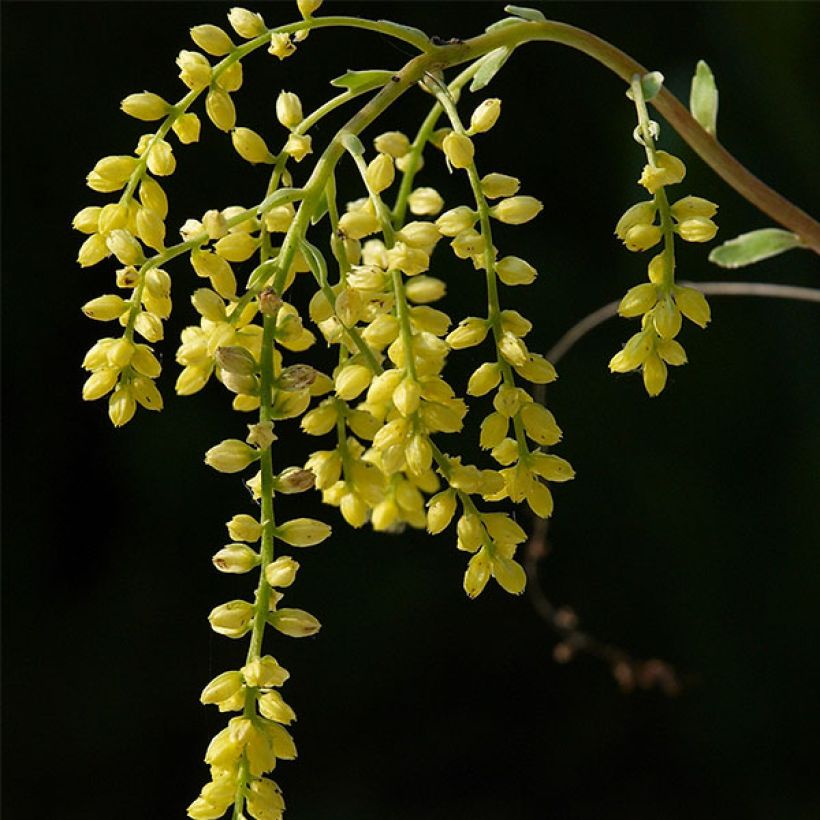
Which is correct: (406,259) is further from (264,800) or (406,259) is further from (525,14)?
(264,800)

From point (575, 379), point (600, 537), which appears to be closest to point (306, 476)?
point (575, 379)

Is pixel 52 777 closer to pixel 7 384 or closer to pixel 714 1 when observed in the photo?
pixel 7 384

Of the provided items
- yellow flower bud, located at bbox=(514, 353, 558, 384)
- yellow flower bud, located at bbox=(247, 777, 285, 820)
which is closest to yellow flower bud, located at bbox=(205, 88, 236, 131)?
yellow flower bud, located at bbox=(514, 353, 558, 384)

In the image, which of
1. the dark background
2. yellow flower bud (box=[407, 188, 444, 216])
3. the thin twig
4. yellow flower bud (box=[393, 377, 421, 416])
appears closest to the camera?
yellow flower bud (box=[393, 377, 421, 416])

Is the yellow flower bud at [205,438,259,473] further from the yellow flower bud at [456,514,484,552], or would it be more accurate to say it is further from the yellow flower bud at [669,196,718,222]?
the yellow flower bud at [669,196,718,222]

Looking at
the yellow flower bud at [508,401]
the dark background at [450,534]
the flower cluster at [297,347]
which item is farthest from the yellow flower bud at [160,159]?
the dark background at [450,534]

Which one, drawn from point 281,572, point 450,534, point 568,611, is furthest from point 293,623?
point 450,534
